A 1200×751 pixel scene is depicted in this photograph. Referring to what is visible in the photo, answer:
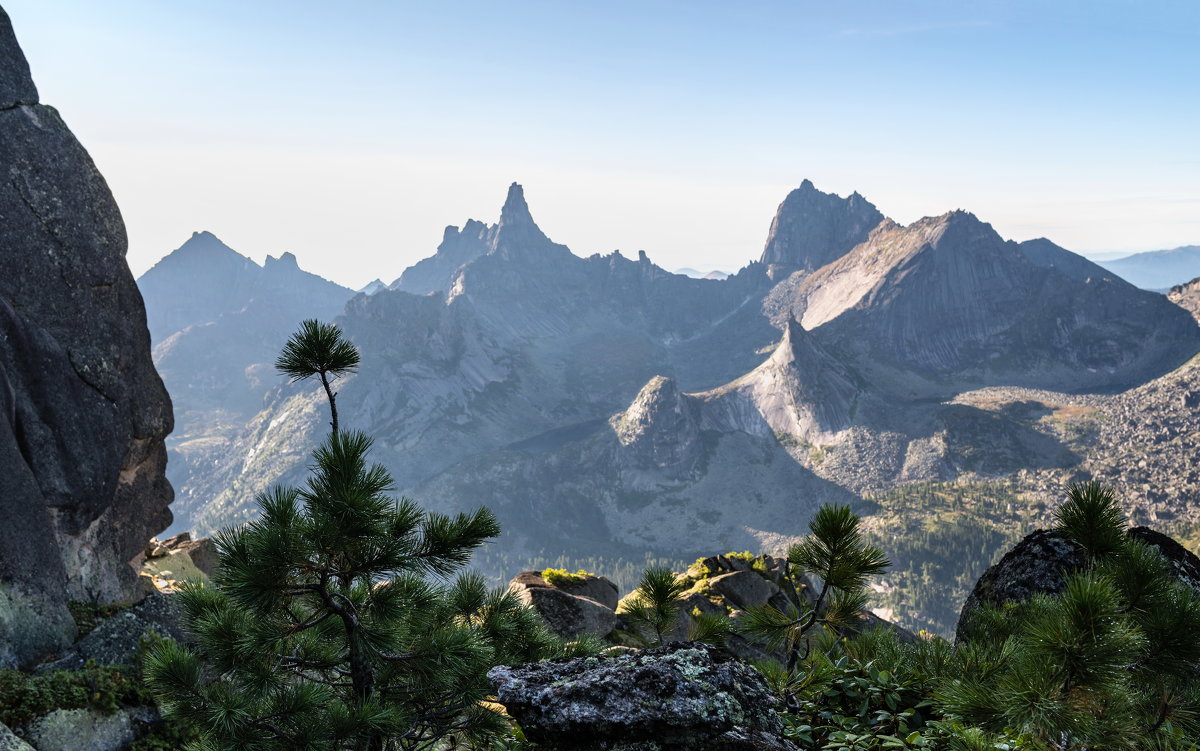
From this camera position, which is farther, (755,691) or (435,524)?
(435,524)

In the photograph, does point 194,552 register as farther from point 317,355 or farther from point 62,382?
point 317,355

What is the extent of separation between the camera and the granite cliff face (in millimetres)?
19516

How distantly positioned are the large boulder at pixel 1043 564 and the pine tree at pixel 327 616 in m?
9.22

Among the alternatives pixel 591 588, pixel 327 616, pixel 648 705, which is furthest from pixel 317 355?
pixel 591 588

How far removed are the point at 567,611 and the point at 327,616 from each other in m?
17.5

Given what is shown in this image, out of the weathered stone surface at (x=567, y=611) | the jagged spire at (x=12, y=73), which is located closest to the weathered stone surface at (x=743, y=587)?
the weathered stone surface at (x=567, y=611)

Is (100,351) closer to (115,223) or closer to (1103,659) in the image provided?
(115,223)

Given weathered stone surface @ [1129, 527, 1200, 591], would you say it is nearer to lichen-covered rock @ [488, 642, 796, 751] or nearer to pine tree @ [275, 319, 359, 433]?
lichen-covered rock @ [488, 642, 796, 751]

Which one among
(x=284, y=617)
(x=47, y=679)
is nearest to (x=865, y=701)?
(x=284, y=617)

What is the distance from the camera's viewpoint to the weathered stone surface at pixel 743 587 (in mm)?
34188

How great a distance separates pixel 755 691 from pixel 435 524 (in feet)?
16.0

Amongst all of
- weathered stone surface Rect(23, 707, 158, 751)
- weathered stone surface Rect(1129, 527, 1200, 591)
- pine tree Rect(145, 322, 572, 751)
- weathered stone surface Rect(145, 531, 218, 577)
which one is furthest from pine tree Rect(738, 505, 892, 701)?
weathered stone surface Rect(145, 531, 218, 577)

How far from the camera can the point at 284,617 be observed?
9.52m

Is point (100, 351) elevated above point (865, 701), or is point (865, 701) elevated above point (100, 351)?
point (100, 351)
